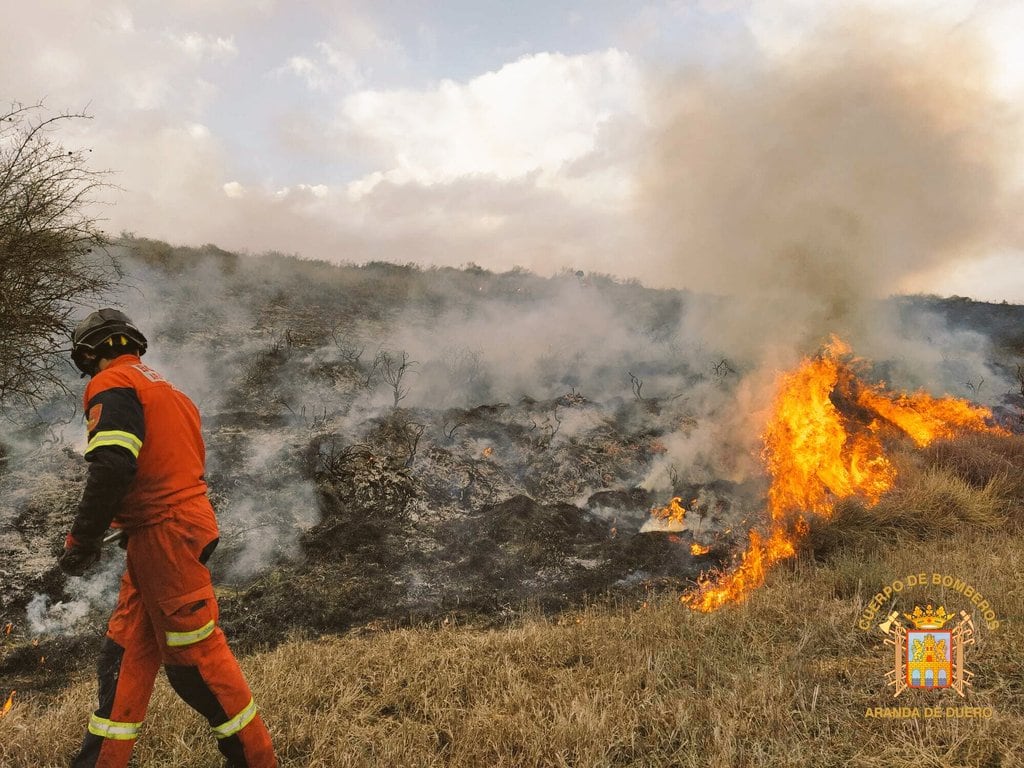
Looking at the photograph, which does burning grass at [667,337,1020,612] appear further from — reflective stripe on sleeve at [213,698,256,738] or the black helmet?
the black helmet

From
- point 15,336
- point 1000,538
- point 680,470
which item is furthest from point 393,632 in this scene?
point 1000,538

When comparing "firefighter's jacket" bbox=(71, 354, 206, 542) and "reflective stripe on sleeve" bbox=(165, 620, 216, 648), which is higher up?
"firefighter's jacket" bbox=(71, 354, 206, 542)

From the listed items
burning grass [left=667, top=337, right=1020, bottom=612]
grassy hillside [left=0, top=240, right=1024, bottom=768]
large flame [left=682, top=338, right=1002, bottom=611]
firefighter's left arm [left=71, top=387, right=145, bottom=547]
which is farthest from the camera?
burning grass [left=667, top=337, right=1020, bottom=612]

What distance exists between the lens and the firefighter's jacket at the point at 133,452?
202 cm

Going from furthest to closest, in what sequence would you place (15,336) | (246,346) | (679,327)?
(679,327) → (246,346) → (15,336)

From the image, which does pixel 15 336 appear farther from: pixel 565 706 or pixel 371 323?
pixel 371 323

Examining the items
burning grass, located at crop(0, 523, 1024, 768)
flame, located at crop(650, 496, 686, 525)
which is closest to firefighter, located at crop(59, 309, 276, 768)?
burning grass, located at crop(0, 523, 1024, 768)

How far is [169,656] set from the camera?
2125mm

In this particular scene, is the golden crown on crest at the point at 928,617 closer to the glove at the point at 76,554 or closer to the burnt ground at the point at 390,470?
the burnt ground at the point at 390,470

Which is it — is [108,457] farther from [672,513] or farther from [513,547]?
[672,513]

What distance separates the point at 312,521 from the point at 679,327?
10.7m

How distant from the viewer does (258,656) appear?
386cm

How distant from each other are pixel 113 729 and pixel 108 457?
44.7 inches

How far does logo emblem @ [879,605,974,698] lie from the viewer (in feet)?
9.17
